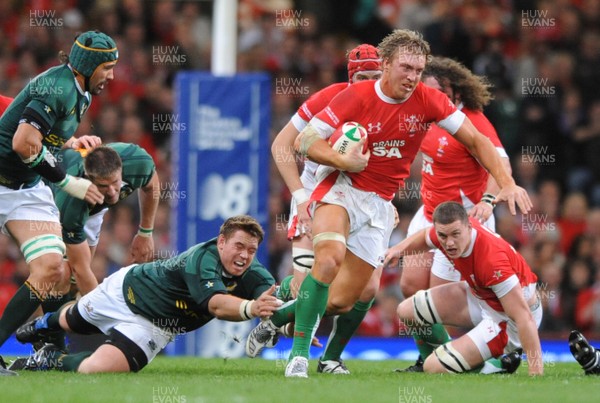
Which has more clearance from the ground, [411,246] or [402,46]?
[402,46]

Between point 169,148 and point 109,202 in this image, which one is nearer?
point 109,202

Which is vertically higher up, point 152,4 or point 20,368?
point 152,4

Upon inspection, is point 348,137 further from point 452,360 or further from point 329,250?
point 452,360

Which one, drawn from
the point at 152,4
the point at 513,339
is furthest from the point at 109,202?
the point at 152,4

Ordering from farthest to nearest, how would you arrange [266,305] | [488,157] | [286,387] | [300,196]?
[300,196] < [488,157] < [266,305] < [286,387]

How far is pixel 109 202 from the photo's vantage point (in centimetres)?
884

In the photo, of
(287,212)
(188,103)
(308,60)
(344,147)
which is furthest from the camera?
(308,60)

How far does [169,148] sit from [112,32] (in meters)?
1.95

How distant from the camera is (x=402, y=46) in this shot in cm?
777

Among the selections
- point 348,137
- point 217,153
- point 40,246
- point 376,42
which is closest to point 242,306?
point 348,137

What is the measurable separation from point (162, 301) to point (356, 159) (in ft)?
5.46

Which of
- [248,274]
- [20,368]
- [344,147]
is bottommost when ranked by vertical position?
[20,368]

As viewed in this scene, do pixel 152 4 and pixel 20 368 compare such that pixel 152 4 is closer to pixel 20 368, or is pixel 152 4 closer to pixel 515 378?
pixel 20 368

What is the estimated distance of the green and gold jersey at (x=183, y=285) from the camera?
25.6 feet
